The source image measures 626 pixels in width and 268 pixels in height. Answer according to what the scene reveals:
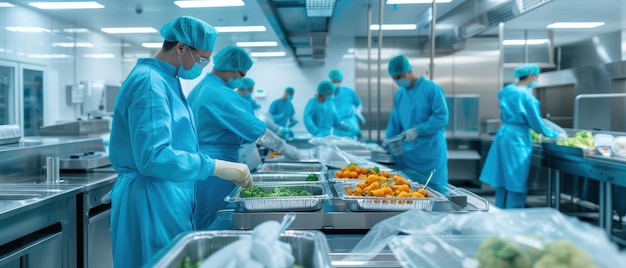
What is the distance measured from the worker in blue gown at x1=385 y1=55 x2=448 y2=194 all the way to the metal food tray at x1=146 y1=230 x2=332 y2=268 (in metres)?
2.58

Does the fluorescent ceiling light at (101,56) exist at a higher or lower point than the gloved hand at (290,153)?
higher

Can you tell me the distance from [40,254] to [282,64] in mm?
7136

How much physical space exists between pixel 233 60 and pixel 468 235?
2.07 m

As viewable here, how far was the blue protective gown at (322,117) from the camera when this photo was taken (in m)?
6.98

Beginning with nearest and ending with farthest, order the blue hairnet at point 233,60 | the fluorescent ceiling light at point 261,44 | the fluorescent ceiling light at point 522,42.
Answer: the blue hairnet at point 233,60, the fluorescent ceiling light at point 522,42, the fluorescent ceiling light at point 261,44

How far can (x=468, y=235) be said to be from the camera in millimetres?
1174

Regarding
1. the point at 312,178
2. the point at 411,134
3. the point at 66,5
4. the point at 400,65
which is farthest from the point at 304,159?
the point at 66,5

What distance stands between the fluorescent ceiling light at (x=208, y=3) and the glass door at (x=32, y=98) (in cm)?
258

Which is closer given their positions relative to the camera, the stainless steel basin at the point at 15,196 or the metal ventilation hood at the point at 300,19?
the stainless steel basin at the point at 15,196

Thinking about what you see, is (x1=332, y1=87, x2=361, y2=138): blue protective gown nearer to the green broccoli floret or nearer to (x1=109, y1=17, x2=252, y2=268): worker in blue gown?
(x1=109, y1=17, x2=252, y2=268): worker in blue gown

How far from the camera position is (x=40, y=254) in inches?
98.2

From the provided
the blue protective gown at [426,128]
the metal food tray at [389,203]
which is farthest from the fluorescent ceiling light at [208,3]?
the metal food tray at [389,203]

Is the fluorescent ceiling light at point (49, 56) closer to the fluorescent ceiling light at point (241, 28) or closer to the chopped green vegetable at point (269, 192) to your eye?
the fluorescent ceiling light at point (241, 28)

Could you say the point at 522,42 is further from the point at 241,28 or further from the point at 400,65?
the point at 400,65
